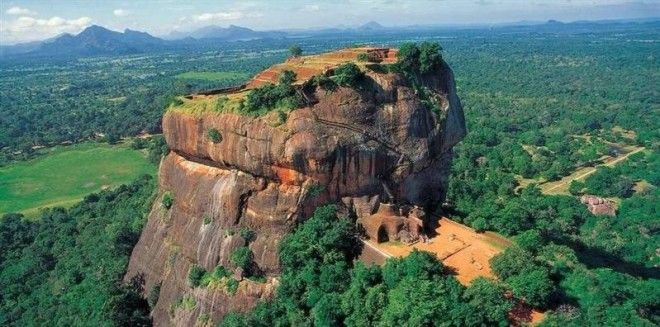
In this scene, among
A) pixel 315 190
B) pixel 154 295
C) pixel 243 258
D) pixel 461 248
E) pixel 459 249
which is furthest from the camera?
pixel 154 295

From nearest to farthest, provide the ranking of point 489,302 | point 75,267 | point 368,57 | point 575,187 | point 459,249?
1. point 489,302
2. point 459,249
3. point 368,57
4. point 75,267
5. point 575,187

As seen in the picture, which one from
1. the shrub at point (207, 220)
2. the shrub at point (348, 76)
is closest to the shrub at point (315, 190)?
the shrub at point (348, 76)

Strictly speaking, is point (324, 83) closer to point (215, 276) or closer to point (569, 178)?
point (215, 276)

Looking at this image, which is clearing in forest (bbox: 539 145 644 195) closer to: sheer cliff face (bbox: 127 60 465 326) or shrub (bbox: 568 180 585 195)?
shrub (bbox: 568 180 585 195)

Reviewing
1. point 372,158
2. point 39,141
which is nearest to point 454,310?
point 372,158

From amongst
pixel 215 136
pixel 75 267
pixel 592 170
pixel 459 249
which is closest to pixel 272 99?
pixel 215 136

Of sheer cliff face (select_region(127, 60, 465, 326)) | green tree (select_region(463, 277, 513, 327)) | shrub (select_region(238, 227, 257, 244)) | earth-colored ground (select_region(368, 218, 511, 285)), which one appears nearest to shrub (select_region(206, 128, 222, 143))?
sheer cliff face (select_region(127, 60, 465, 326))
